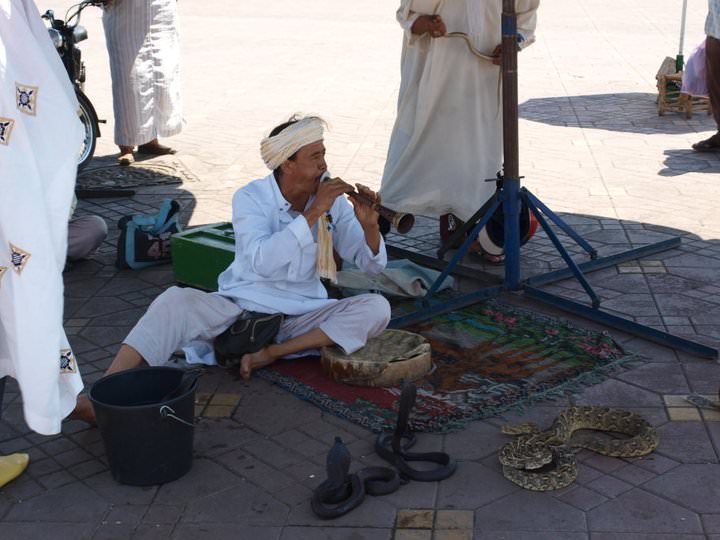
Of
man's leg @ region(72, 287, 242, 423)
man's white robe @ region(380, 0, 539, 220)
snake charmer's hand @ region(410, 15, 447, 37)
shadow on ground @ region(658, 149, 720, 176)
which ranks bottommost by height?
shadow on ground @ region(658, 149, 720, 176)

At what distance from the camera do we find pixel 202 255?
17.4 ft

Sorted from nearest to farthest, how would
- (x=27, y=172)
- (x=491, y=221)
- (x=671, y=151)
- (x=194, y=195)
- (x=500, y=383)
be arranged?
(x=27, y=172) < (x=500, y=383) < (x=491, y=221) < (x=194, y=195) < (x=671, y=151)

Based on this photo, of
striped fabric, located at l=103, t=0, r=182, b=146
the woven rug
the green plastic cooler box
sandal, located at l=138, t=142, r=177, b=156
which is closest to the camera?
the woven rug

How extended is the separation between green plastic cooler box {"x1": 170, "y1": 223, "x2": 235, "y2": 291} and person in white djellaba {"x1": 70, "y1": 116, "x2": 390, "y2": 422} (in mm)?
722

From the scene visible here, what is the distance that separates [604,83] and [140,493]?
30.0ft

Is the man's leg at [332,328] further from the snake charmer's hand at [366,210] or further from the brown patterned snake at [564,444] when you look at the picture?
the brown patterned snake at [564,444]

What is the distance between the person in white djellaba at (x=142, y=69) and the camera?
7.90 meters

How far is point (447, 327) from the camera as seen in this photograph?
496 centimetres

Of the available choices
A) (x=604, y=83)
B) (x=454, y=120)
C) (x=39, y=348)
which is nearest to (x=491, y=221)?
(x=454, y=120)

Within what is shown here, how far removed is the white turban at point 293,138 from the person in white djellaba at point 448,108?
1.52 m

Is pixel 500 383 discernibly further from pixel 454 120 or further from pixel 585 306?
pixel 454 120

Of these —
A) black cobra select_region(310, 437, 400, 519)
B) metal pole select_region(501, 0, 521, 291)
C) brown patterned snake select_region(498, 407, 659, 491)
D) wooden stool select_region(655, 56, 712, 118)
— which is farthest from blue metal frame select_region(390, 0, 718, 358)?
wooden stool select_region(655, 56, 712, 118)

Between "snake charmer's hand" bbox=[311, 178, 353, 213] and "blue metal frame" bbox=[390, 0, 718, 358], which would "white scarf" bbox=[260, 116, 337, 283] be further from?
"blue metal frame" bbox=[390, 0, 718, 358]

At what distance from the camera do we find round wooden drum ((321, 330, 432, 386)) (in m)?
4.23
